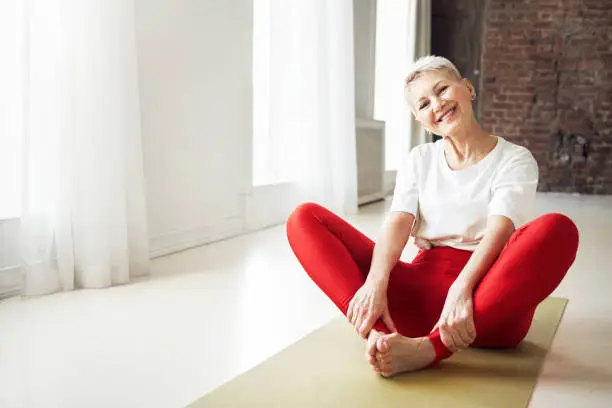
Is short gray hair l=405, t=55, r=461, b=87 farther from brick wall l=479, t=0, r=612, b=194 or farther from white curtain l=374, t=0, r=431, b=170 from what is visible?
brick wall l=479, t=0, r=612, b=194

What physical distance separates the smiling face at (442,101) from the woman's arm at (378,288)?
263 mm

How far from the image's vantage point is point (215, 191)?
3.84 m

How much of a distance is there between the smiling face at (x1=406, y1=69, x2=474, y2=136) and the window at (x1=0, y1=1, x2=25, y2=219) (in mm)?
1399

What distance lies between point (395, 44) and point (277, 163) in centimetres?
304

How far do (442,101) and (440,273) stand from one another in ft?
1.37

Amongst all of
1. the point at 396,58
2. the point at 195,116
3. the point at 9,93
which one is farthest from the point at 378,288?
the point at 396,58

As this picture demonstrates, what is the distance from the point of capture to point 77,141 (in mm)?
2602

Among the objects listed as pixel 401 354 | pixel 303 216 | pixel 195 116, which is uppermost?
pixel 195 116

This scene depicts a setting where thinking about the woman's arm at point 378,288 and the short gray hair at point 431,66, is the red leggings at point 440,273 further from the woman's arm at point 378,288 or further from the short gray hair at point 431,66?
the short gray hair at point 431,66

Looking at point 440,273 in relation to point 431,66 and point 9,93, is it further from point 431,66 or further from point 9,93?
point 9,93

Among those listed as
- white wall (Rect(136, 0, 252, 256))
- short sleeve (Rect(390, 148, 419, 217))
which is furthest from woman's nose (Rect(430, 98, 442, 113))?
white wall (Rect(136, 0, 252, 256))

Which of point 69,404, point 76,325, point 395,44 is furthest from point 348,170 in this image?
point 69,404

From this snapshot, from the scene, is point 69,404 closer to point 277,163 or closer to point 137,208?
point 137,208

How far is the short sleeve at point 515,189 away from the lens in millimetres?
1719
